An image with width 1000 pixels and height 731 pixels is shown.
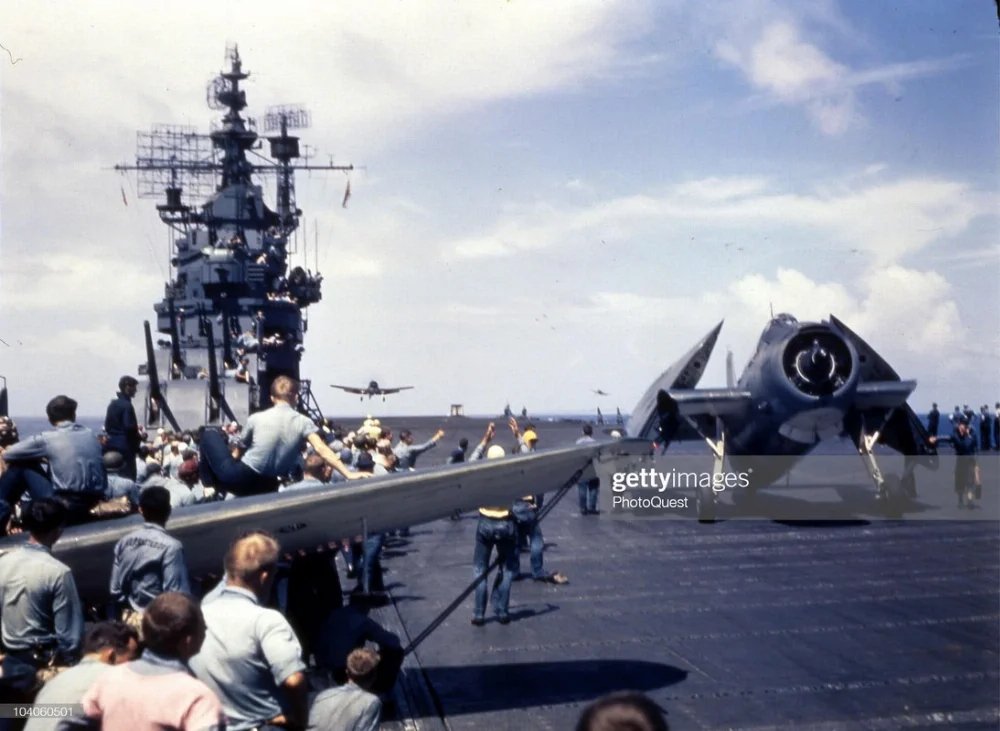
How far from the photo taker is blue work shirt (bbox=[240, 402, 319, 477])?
6195 millimetres

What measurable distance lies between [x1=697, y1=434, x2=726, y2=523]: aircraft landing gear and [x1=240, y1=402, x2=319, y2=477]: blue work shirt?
45.3 ft

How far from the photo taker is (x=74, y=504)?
5.93 meters

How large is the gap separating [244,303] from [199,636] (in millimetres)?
31709

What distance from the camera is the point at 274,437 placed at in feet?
20.5

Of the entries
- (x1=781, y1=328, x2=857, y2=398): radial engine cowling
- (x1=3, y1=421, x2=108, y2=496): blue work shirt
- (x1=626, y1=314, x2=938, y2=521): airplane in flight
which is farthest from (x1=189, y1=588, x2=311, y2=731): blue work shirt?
(x1=781, y1=328, x2=857, y2=398): radial engine cowling

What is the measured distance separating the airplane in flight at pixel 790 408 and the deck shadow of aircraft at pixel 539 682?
10.4m

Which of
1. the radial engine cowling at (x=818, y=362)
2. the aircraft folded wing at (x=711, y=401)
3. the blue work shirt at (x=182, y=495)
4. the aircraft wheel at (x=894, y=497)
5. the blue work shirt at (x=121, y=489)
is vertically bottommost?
the aircraft wheel at (x=894, y=497)

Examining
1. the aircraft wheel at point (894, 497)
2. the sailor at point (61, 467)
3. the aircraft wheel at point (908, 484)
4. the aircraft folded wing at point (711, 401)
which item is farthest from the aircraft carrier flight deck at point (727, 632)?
the aircraft folded wing at point (711, 401)

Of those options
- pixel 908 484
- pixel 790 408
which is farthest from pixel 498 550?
pixel 908 484

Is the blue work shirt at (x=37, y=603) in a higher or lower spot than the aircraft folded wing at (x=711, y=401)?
lower

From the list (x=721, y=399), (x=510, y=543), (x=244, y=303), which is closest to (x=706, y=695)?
(x=510, y=543)

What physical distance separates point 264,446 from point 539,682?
3.27 metres

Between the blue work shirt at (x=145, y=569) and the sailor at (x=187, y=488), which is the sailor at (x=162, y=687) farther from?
the sailor at (x=187, y=488)

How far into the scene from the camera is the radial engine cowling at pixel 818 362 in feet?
57.5
